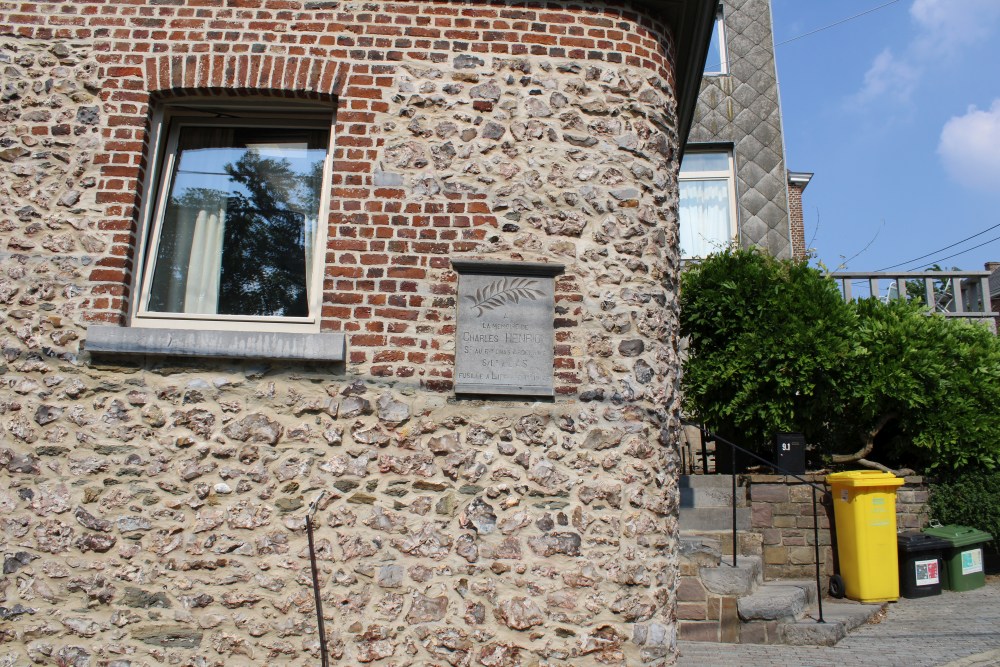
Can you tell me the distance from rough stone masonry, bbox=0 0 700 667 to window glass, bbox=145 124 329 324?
0.79 ft

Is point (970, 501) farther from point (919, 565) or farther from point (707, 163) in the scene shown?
point (707, 163)

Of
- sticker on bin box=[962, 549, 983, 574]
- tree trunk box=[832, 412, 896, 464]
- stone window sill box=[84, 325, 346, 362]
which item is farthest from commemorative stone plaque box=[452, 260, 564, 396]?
sticker on bin box=[962, 549, 983, 574]

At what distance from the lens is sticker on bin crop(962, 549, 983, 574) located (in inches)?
293

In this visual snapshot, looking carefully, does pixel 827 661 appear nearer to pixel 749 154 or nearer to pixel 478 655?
pixel 478 655

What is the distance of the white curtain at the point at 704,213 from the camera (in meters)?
12.8

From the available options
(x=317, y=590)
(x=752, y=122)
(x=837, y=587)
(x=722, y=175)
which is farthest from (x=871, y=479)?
(x=752, y=122)

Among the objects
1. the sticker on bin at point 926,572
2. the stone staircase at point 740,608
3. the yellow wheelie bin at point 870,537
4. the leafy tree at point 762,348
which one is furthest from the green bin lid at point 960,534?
the stone staircase at point 740,608

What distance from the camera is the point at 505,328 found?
15.0 ft

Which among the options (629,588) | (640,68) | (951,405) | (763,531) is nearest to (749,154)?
(951,405)

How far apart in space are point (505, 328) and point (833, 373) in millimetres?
4893

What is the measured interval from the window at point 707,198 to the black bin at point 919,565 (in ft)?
21.6

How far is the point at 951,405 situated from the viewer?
7926 mm

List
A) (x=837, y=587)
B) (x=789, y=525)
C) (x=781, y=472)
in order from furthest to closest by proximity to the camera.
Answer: (x=781, y=472), (x=789, y=525), (x=837, y=587)

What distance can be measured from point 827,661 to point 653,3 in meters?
4.68
